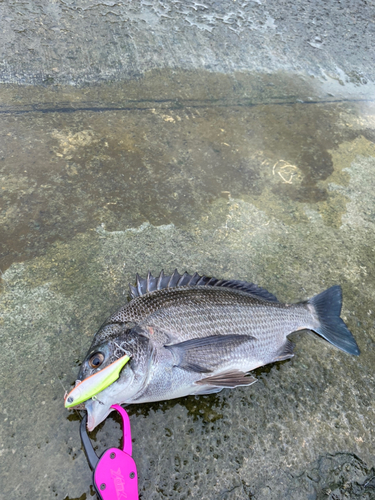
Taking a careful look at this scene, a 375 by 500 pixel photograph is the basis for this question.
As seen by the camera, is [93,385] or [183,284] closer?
[93,385]

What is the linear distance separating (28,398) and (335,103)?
13.2 ft

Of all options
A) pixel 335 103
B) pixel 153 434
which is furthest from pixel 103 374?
pixel 335 103

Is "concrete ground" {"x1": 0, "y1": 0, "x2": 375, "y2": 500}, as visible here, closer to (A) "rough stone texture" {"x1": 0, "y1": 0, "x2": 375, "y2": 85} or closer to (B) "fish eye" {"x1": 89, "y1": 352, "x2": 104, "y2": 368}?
(A) "rough stone texture" {"x1": 0, "y1": 0, "x2": 375, "y2": 85}

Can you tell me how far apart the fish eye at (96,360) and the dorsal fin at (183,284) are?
43cm

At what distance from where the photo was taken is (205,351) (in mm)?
1846

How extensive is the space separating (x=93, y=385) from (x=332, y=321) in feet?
4.74

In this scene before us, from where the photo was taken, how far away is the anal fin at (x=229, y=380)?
1.78 m

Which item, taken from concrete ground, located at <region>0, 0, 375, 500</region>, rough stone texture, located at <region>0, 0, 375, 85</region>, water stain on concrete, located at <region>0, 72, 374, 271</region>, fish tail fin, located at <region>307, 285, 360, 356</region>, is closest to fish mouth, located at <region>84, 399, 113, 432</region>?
concrete ground, located at <region>0, 0, 375, 500</region>

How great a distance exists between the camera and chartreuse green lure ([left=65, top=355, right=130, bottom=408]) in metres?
1.55

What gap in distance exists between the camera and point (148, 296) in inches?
77.6

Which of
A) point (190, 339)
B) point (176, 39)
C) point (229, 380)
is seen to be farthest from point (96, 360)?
point (176, 39)

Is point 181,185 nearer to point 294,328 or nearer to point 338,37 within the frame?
point 294,328

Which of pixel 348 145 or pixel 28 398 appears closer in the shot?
pixel 28 398

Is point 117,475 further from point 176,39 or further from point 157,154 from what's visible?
point 176,39
